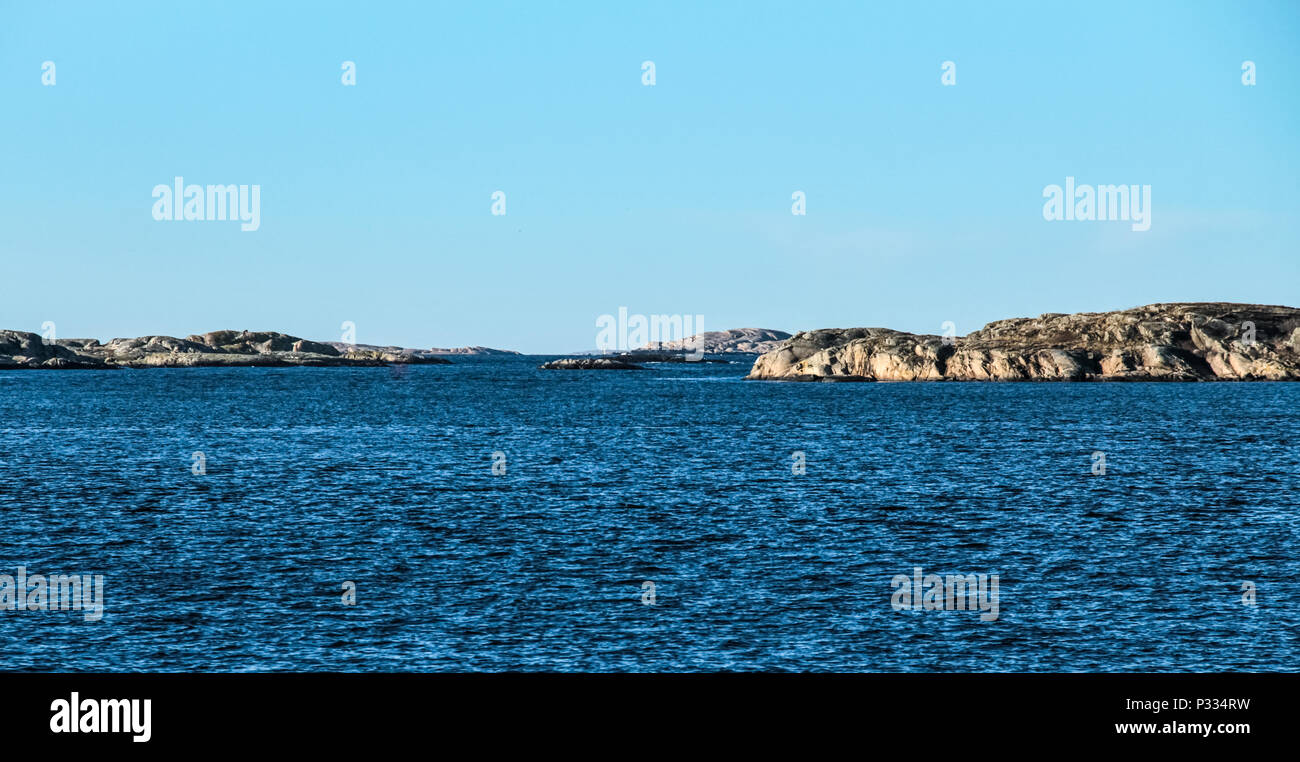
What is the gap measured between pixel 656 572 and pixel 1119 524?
71.4 feet

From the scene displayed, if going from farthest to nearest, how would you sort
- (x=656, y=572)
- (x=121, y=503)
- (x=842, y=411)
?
(x=842, y=411), (x=121, y=503), (x=656, y=572)

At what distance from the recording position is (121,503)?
55.0m

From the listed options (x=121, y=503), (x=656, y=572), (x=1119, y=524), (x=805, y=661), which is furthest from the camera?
(x=121, y=503)

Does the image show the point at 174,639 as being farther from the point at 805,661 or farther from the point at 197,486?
the point at 197,486

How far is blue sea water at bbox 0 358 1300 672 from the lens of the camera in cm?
2733

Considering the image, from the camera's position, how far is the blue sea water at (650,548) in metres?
27.3

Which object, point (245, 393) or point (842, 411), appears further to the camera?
point (245, 393)

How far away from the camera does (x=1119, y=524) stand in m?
48.3

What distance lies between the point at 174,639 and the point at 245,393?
551 feet

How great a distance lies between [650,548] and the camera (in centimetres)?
4206
